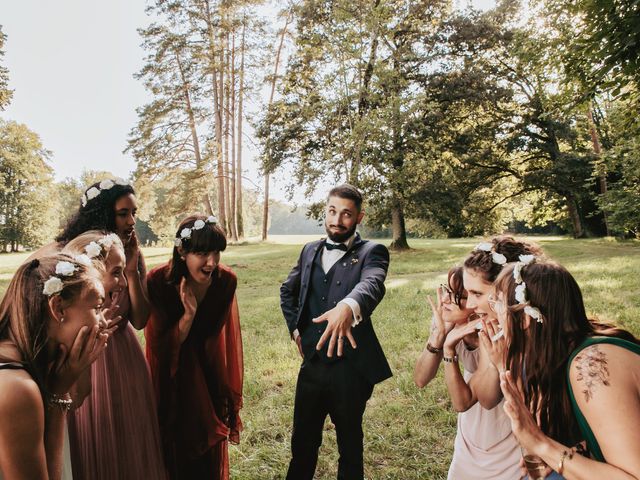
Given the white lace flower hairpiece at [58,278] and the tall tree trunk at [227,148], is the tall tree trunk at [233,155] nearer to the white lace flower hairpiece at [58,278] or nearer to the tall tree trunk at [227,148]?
the tall tree trunk at [227,148]

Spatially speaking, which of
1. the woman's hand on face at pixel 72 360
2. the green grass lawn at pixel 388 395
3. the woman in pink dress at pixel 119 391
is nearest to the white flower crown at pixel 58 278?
the woman's hand on face at pixel 72 360

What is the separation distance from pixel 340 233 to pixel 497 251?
3.62ft

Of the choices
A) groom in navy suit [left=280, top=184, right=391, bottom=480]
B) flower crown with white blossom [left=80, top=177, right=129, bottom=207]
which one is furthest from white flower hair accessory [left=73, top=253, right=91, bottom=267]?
groom in navy suit [left=280, top=184, right=391, bottom=480]

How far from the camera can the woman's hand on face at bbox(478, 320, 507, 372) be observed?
1925 millimetres

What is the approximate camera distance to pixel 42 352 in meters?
1.66

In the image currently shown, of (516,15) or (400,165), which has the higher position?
(516,15)

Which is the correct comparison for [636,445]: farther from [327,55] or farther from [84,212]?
[327,55]

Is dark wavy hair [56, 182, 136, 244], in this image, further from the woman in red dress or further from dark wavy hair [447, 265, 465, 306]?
dark wavy hair [447, 265, 465, 306]

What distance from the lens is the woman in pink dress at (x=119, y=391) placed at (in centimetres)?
235

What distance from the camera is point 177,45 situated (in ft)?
84.8

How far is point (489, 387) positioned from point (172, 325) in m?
2.08

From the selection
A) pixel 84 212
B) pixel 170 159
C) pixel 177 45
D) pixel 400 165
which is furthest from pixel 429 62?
pixel 84 212

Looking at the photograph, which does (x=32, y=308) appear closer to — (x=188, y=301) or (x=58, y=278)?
(x=58, y=278)

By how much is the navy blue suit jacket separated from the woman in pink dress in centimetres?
110
